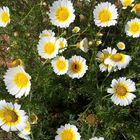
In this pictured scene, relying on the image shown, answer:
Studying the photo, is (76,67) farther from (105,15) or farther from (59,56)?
Answer: (105,15)

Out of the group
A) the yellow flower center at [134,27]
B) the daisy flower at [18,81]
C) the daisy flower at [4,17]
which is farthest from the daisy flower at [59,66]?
the yellow flower center at [134,27]

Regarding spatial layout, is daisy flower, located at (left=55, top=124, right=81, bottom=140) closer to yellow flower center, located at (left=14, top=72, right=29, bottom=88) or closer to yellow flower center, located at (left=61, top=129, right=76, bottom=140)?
yellow flower center, located at (left=61, top=129, right=76, bottom=140)

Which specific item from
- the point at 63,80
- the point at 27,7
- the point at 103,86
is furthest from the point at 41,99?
the point at 27,7

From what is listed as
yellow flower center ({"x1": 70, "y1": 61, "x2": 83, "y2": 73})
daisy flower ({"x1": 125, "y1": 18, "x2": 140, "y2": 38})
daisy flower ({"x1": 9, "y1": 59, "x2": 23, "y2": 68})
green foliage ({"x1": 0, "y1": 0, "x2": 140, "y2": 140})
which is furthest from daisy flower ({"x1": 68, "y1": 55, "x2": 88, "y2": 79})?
daisy flower ({"x1": 125, "y1": 18, "x2": 140, "y2": 38})

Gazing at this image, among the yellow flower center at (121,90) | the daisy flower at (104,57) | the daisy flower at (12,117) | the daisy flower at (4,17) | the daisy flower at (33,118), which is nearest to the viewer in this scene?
the daisy flower at (12,117)

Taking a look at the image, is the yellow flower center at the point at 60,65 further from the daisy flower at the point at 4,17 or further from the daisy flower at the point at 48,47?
the daisy flower at the point at 4,17

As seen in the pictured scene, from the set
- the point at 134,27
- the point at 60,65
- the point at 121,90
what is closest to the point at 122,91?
the point at 121,90

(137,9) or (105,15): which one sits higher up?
(137,9)
